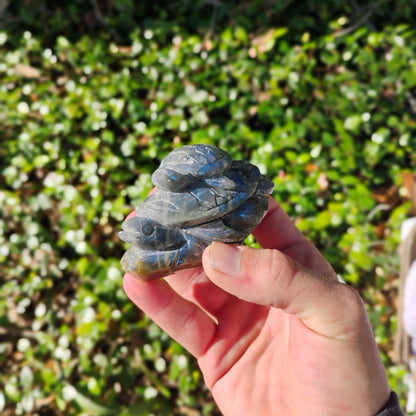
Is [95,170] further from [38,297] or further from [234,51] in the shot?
[234,51]

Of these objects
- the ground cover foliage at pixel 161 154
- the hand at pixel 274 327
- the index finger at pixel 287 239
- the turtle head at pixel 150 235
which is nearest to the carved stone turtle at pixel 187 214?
the turtle head at pixel 150 235

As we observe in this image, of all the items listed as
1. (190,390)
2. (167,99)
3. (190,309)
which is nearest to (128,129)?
(167,99)

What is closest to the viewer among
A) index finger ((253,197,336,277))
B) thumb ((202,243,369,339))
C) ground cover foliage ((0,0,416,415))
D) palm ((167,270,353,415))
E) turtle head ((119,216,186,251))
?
thumb ((202,243,369,339))

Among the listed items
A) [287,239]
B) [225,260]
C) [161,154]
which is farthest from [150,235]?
[161,154]

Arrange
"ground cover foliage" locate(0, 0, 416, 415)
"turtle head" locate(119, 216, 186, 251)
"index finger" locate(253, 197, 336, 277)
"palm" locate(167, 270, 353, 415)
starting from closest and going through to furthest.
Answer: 1. "turtle head" locate(119, 216, 186, 251)
2. "palm" locate(167, 270, 353, 415)
3. "index finger" locate(253, 197, 336, 277)
4. "ground cover foliage" locate(0, 0, 416, 415)

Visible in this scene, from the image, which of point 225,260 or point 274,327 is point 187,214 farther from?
point 274,327

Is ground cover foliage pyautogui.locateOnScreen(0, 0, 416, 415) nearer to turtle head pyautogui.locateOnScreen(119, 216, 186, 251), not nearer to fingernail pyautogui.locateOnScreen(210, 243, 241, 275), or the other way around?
turtle head pyautogui.locateOnScreen(119, 216, 186, 251)

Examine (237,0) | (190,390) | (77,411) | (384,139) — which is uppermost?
(237,0)

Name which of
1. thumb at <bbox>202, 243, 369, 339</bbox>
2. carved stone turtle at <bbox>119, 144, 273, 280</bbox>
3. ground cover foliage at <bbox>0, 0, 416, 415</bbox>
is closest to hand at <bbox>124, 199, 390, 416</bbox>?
thumb at <bbox>202, 243, 369, 339</bbox>
